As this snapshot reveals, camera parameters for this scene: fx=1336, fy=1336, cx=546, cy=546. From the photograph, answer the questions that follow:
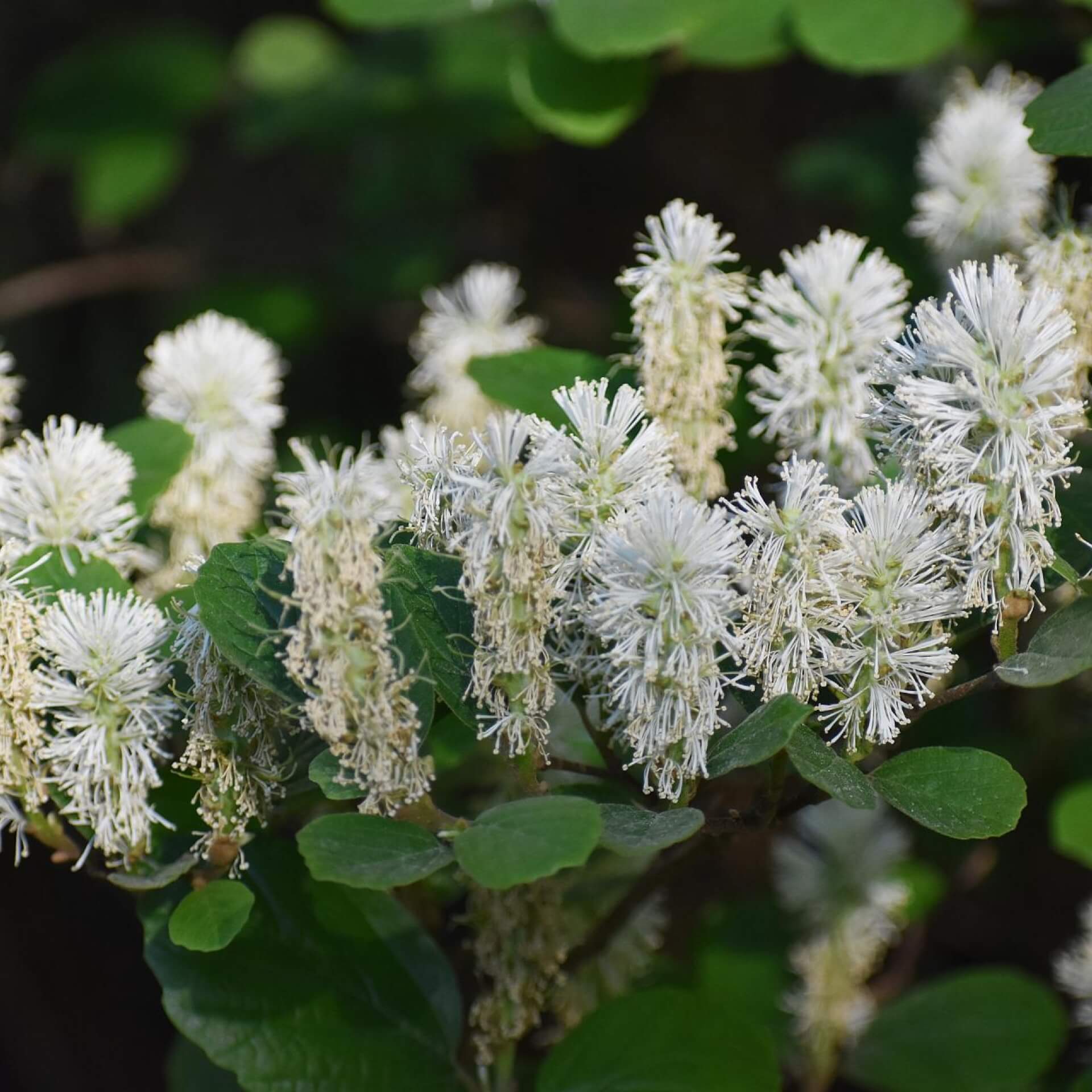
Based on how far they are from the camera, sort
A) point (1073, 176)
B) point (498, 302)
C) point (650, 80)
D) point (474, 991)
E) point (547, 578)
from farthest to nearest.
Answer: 1. point (1073, 176)
2. point (650, 80)
3. point (498, 302)
4. point (474, 991)
5. point (547, 578)

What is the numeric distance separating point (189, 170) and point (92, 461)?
197 cm

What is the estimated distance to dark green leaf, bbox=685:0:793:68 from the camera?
1255 millimetres

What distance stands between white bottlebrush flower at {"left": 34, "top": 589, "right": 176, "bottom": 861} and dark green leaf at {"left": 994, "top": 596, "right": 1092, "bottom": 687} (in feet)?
1.45

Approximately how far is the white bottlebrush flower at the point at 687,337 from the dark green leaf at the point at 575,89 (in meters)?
0.46

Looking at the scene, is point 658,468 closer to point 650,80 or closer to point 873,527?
point 873,527

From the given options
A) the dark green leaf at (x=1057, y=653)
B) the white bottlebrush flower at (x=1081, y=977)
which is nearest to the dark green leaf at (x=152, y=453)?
the dark green leaf at (x=1057, y=653)

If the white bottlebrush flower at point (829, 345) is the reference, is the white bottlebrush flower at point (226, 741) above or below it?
below

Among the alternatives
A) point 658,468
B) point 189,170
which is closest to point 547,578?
point 658,468

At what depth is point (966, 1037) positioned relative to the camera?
48.9 inches

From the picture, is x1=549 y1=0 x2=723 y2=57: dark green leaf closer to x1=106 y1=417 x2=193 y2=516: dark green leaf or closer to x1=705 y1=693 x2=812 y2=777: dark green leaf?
x1=106 y1=417 x2=193 y2=516: dark green leaf

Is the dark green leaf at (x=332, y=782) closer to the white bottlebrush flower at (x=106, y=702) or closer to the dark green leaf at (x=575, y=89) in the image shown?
the white bottlebrush flower at (x=106, y=702)

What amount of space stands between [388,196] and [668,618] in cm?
162

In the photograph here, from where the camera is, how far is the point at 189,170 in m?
2.66

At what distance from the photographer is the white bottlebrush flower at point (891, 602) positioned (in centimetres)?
66
